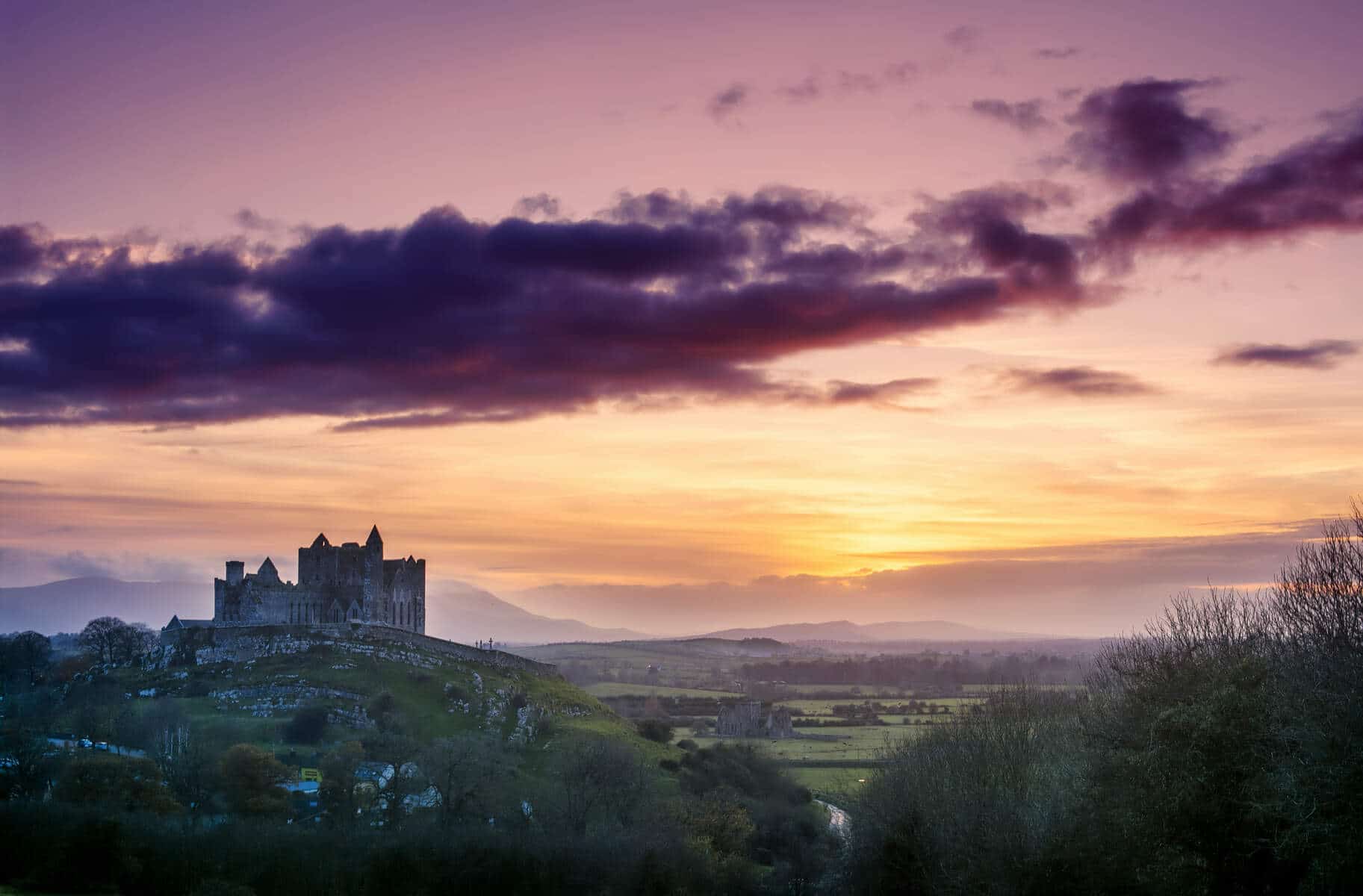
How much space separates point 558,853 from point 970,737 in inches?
1158

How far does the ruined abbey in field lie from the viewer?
139 meters

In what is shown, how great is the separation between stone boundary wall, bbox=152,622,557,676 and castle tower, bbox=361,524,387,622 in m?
12.0

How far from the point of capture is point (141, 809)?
82125 mm

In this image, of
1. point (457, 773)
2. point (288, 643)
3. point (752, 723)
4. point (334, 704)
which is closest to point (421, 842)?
point (457, 773)

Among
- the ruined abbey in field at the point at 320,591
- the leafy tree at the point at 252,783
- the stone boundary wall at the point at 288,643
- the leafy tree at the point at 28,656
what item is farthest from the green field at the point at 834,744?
the leafy tree at the point at 28,656

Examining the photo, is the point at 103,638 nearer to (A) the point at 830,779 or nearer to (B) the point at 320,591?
(B) the point at 320,591

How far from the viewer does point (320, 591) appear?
142250mm

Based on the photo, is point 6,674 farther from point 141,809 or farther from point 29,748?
point 141,809

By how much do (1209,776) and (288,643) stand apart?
101 metres

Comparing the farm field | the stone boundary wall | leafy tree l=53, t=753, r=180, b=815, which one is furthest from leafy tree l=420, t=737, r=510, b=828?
the farm field

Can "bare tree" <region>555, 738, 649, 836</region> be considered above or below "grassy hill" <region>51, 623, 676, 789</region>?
below

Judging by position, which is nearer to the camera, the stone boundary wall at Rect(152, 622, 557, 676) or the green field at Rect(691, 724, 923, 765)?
the stone boundary wall at Rect(152, 622, 557, 676)

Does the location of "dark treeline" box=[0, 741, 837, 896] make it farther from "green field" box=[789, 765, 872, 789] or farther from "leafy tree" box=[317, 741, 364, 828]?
"green field" box=[789, 765, 872, 789]

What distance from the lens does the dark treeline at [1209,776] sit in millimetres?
39719
